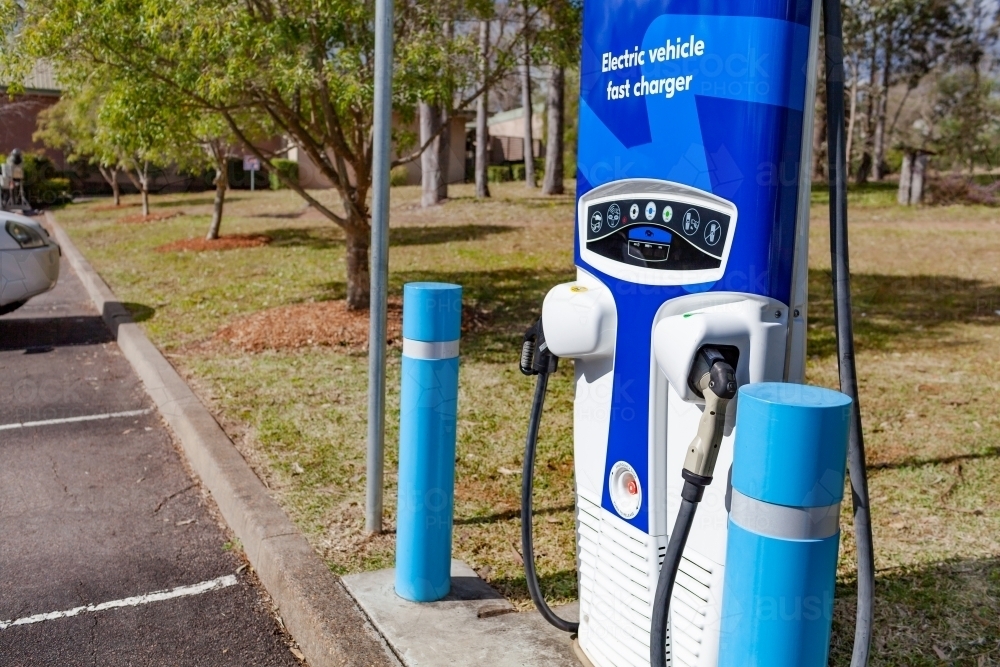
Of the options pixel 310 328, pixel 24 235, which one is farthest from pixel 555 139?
pixel 24 235

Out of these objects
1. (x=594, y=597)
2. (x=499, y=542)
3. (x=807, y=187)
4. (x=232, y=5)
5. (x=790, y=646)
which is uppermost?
(x=232, y=5)

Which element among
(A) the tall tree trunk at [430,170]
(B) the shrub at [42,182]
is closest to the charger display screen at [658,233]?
(A) the tall tree trunk at [430,170]

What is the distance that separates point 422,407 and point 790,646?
172cm

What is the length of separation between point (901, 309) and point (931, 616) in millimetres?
6996

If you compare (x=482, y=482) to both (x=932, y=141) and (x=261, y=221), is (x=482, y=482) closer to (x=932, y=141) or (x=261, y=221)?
(x=261, y=221)

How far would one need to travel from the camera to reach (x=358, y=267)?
843cm

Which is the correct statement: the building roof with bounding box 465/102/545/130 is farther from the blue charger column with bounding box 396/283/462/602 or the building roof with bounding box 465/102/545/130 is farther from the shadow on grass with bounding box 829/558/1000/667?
the blue charger column with bounding box 396/283/462/602

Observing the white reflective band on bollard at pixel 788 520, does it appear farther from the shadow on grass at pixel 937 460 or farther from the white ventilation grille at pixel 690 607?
the shadow on grass at pixel 937 460

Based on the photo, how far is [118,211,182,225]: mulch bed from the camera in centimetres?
2041

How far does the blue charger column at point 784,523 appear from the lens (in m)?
1.68

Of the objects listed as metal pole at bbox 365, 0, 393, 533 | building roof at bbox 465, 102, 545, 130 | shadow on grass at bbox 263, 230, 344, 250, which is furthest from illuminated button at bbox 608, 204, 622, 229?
building roof at bbox 465, 102, 545, 130

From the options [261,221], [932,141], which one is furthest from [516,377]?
[932,141]

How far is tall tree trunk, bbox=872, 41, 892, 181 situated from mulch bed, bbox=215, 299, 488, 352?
2298cm

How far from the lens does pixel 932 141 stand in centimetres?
2947
